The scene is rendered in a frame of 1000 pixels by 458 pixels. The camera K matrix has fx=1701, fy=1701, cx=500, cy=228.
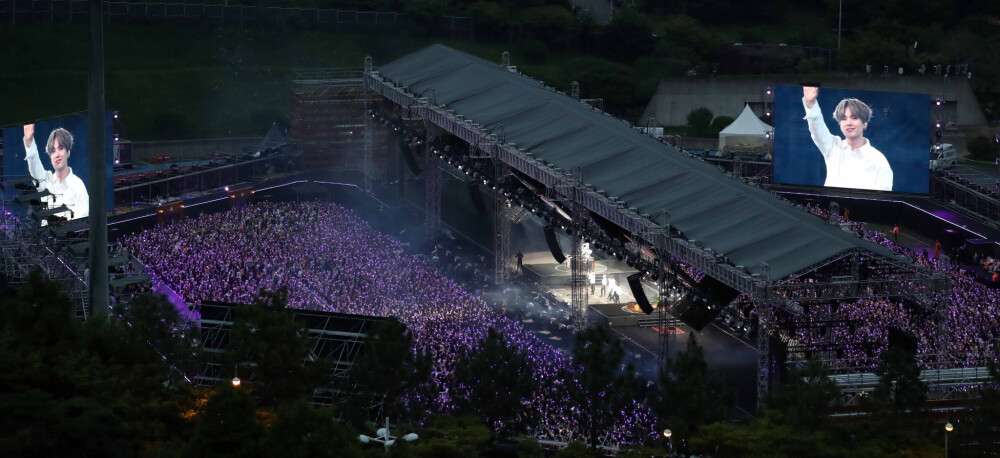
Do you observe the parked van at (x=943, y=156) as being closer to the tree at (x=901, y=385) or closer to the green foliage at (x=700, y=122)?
the green foliage at (x=700, y=122)

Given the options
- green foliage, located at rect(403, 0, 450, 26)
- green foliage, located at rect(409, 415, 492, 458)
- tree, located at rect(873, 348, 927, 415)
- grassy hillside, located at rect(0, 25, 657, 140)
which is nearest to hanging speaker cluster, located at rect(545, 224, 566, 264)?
green foliage, located at rect(409, 415, 492, 458)

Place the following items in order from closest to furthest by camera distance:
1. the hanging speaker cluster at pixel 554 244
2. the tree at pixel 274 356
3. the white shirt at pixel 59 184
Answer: the tree at pixel 274 356
the hanging speaker cluster at pixel 554 244
the white shirt at pixel 59 184

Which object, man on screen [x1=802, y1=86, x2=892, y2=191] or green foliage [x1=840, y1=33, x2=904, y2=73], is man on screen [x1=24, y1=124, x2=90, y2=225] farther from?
green foliage [x1=840, y1=33, x2=904, y2=73]

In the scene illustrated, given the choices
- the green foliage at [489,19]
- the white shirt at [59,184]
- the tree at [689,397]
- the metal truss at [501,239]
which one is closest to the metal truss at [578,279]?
the metal truss at [501,239]

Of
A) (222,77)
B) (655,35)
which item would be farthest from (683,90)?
(222,77)

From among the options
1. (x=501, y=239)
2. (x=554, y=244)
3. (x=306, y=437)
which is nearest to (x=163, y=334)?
(x=306, y=437)

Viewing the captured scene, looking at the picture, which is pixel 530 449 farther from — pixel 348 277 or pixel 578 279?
pixel 348 277

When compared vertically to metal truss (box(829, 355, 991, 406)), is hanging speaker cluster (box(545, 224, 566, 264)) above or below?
above
